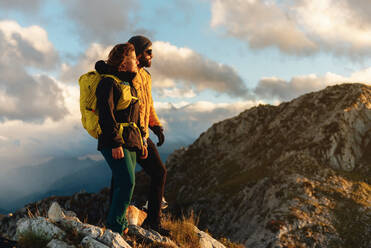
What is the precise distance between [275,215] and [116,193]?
20.6 meters

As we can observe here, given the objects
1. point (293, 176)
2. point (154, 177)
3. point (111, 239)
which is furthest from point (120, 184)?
point (293, 176)

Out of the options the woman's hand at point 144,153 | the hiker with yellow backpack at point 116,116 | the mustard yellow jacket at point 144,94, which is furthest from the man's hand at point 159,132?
the hiker with yellow backpack at point 116,116

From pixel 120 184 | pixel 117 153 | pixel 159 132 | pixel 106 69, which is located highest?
pixel 106 69

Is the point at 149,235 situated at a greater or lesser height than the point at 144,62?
lesser

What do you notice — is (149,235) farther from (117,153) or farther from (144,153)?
(117,153)

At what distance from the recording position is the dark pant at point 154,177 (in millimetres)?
6194

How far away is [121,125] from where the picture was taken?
5375 millimetres

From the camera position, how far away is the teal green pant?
17.7 ft

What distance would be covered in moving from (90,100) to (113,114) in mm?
455

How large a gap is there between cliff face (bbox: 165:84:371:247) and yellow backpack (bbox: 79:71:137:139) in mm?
18764

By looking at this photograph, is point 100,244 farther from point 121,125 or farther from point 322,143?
point 322,143

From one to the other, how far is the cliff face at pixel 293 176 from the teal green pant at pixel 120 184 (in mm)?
17772

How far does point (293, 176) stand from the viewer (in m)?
27.2

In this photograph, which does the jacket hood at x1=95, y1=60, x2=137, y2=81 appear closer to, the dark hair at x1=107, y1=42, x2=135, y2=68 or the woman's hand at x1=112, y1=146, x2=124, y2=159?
the dark hair at x1=107, y1=42, x2=135, y2=68
